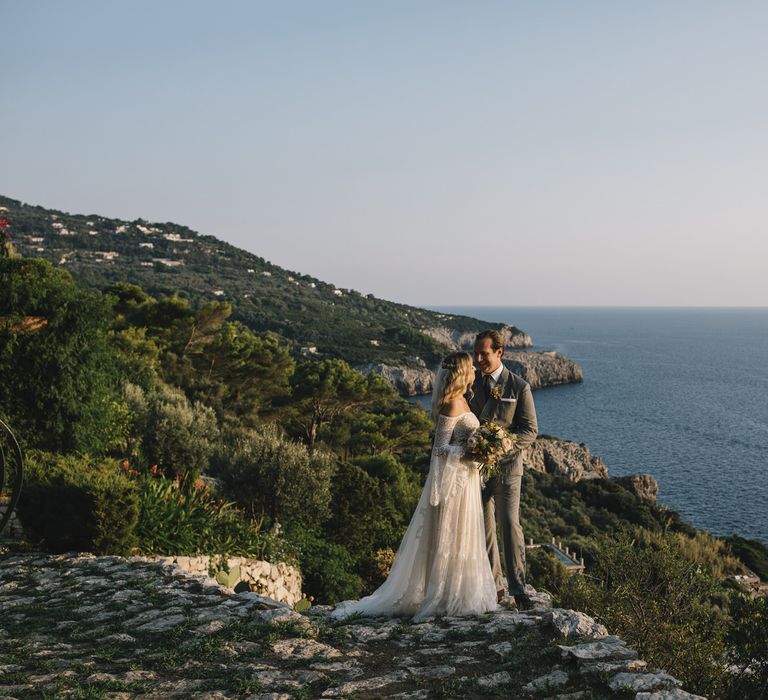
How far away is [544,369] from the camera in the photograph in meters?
109

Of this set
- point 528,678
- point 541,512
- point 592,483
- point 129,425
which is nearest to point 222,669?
point 528,678

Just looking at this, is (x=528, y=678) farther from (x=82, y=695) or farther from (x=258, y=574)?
(x=258, y=574)

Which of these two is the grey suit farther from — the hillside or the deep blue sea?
the hillside

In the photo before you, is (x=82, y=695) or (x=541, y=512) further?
(x=541, y=512)

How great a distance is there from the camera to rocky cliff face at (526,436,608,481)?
5241cm

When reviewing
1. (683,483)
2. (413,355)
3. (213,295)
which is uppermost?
(213,295)

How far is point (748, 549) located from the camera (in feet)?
113

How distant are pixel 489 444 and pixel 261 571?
19.7 feet

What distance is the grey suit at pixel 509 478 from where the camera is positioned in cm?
582

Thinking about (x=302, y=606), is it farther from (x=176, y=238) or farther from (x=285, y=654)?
(x=176, y=238)

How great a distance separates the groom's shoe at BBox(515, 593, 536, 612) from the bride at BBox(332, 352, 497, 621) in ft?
1.03

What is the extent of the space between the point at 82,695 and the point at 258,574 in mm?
6478

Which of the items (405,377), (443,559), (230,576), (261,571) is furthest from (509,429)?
(405,377)

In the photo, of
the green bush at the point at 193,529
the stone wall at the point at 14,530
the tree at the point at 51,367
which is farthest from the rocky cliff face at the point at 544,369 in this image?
the stone wall at the point at 14,530
